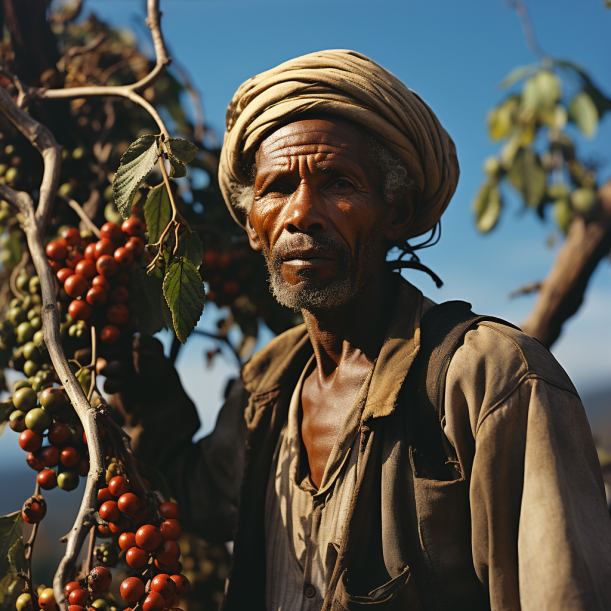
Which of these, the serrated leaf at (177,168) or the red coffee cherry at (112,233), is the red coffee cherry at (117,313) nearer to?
the red coffee cherry at (112,233)

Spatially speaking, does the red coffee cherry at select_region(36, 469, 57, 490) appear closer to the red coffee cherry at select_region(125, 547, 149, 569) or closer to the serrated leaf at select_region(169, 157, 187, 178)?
the red coffee cherry at select_region(125, 547, 149, 569)

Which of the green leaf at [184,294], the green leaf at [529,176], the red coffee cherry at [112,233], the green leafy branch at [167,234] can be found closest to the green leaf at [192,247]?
the green leafy branch at [167,234]

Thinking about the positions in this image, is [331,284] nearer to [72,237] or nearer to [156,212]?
[156,212]

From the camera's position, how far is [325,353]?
183 cm

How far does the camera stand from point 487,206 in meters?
3.38

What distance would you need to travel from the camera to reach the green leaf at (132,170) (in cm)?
148

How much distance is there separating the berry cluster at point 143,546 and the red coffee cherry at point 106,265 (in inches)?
23.2

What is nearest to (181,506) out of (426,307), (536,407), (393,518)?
(393,518)

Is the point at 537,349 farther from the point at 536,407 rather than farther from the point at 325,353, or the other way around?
the point at 325,353

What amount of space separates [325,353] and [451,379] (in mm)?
494

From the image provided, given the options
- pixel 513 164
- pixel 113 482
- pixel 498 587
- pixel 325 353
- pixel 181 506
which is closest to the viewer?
pixel 498 587

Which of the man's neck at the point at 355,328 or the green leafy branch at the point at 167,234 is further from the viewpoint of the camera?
the man's neck at the point at 355,328

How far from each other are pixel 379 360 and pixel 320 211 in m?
0.43

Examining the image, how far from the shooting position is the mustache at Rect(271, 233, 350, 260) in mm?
1565
